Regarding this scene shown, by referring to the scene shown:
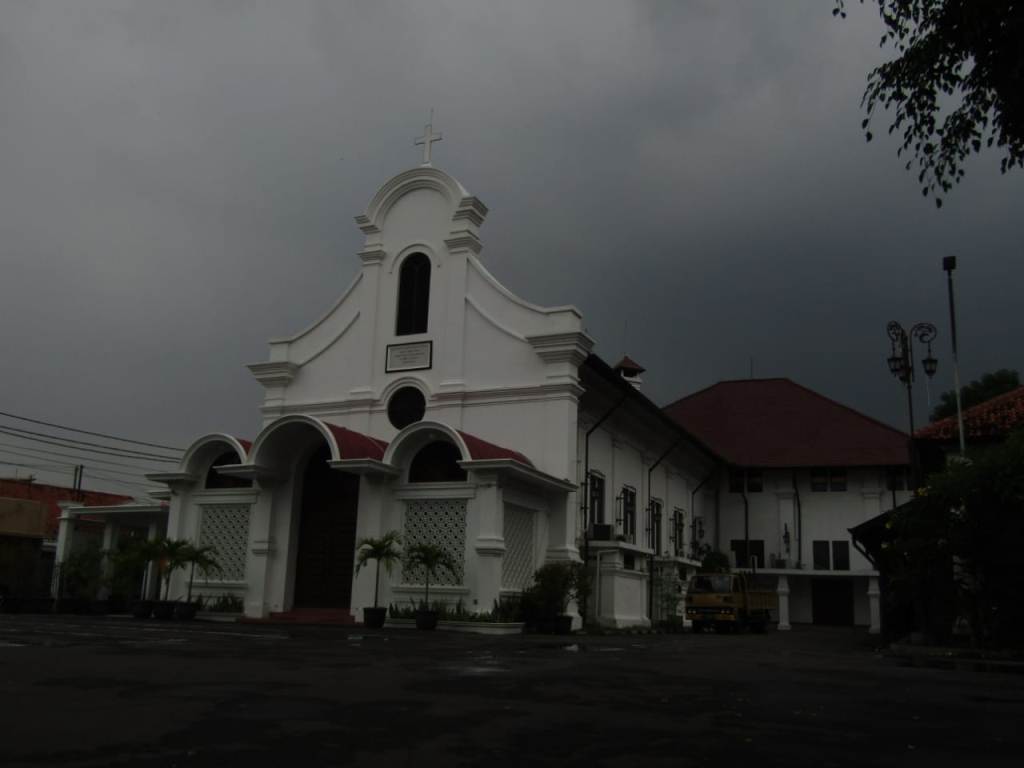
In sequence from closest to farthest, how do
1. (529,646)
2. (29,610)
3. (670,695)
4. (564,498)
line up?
(670,695) < (529,646) < (564,498) < (29,610)

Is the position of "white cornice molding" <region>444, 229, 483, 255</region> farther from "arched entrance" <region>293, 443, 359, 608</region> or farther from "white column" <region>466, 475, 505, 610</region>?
"white column" <region>466, 475, 505, 610</region>

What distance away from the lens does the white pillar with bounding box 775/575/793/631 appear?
36.9m

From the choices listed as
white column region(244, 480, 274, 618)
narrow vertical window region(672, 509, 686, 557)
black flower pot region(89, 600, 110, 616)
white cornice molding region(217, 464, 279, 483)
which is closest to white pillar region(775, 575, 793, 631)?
narrow vertical window region(672, 509, 686, 557)

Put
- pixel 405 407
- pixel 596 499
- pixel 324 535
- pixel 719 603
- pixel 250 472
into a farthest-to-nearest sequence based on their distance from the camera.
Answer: pixel 596 499 → pixel 719 603 → pixel 405 407 → pixel 324 535 → pixel 250 472

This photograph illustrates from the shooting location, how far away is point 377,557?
21.8m

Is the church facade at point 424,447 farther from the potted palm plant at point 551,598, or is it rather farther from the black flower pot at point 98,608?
the black flower pot at point 98,608

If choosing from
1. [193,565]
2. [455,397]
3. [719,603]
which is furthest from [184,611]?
[719,603]

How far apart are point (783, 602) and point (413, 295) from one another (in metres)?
20.4

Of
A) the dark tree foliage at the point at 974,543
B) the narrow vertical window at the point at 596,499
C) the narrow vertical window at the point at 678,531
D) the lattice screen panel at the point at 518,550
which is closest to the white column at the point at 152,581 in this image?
the lattice screen panel at the point at 518,550

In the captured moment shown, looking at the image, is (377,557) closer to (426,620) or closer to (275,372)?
(426,620)

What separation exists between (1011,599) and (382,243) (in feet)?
62.3

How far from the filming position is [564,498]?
2491 cm

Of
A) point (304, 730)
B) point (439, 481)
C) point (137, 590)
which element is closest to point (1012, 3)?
point (304, 730)

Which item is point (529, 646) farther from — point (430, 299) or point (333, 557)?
point (430, 299)
